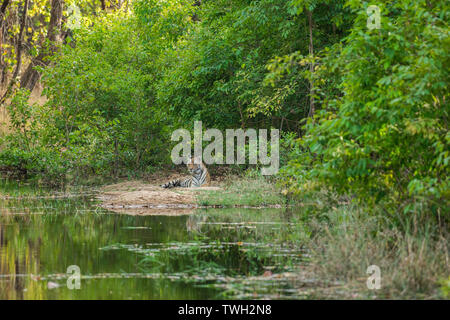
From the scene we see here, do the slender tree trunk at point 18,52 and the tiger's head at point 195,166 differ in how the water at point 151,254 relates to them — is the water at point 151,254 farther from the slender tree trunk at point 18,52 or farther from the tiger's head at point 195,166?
the slender tree trunk at point 18,52

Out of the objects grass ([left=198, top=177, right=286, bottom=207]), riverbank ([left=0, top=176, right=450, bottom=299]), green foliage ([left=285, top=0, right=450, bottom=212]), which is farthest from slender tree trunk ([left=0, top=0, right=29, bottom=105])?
green foliage ([left=285, top=0, right=450, bottom=212])

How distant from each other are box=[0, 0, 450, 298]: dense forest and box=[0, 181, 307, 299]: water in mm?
1019

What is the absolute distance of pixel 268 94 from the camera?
19797 mm

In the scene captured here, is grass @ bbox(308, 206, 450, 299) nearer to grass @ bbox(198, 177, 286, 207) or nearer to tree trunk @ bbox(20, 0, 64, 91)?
grass @ bbox(198, 177, 286, 207)

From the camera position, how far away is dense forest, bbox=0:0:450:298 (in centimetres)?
849

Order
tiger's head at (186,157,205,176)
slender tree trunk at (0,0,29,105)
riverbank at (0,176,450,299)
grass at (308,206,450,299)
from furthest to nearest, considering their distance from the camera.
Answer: slender tree trunk at (0,0,29,105), tiger's head at (186,157,205,176), riverbank at (0,176,450,299), grass at (308,206,450,299)

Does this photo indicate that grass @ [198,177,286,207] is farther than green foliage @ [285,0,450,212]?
Yes

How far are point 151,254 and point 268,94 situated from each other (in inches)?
413

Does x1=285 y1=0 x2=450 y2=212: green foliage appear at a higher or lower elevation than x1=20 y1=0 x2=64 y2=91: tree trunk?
lower

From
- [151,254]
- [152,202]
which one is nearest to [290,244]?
[151,254]

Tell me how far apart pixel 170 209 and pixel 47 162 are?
681 centimetres

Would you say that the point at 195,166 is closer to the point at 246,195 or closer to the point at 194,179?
the point at 194,179

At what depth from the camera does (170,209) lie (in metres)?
16.5

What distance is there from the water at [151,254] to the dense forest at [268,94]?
102cm
